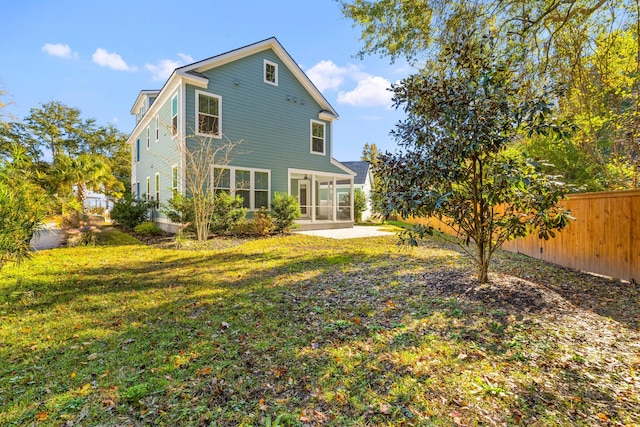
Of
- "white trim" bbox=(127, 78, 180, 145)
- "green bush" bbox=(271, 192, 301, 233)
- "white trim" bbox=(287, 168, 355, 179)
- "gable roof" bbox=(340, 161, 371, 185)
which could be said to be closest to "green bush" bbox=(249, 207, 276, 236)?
"green bush" bbox=(271, 192, 301, 233)

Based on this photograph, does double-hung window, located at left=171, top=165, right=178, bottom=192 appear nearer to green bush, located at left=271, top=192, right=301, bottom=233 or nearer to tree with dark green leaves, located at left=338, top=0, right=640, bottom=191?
Result: green bush, located at left=271, top=192, right=301, bottom=233

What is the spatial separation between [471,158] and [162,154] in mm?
13779

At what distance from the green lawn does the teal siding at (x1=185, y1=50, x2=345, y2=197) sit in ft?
27.7

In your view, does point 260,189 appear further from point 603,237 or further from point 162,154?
point 603,237

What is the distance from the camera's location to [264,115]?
1365cm

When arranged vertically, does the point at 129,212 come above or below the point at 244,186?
below

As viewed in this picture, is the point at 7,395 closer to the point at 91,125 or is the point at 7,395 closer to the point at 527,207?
the point at 527,207

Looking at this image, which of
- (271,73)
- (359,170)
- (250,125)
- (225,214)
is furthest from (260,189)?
(359,170)

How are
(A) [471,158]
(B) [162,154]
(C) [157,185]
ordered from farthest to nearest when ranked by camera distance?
1. (C) [157,185]
2. (B) [162,154]
3. (A) [471,158]

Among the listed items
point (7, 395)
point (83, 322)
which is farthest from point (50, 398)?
point (83, 322)

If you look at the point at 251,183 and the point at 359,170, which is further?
the point at 359,170

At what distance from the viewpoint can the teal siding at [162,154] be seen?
12.7 m

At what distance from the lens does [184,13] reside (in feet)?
34.4

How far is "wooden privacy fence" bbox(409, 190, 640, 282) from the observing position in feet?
17.0
